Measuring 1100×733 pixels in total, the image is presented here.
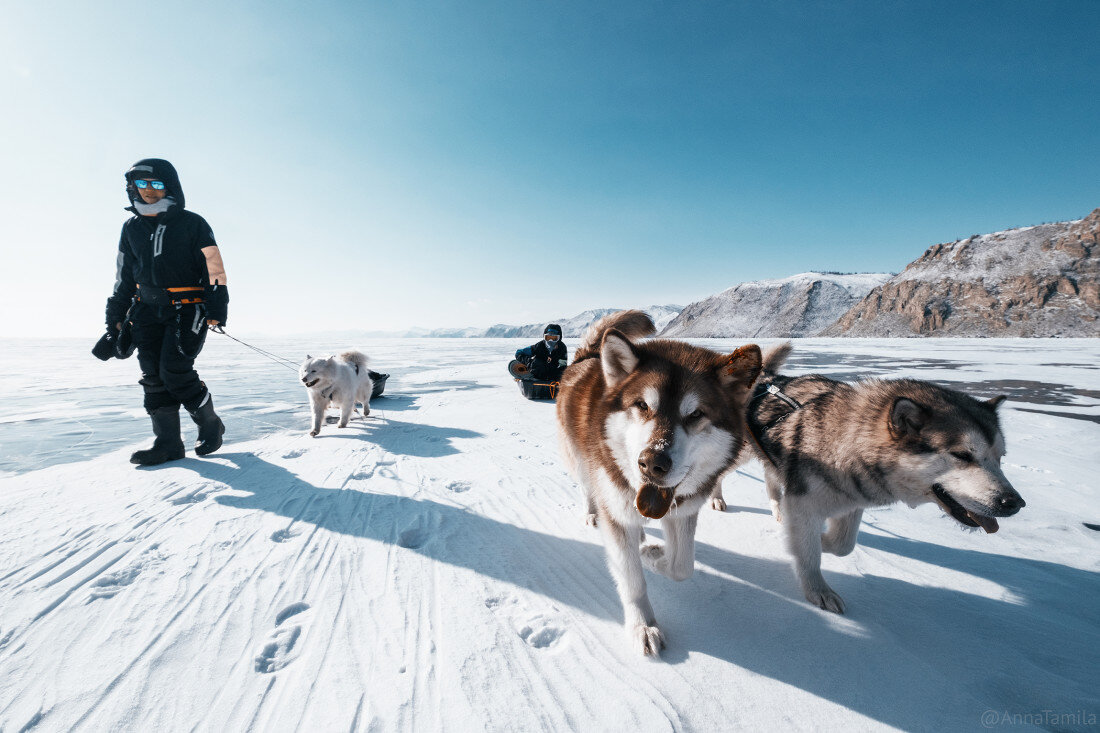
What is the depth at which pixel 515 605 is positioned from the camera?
2.11 meters

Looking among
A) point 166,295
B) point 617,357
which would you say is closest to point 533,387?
point 166,295

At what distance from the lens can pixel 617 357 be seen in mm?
2211

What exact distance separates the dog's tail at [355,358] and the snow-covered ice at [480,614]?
327 centimetres

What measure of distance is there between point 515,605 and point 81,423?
830cm

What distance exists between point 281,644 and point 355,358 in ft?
20.0

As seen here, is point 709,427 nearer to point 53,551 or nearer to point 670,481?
point 670,481

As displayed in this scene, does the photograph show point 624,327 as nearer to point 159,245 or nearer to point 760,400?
point 760,400

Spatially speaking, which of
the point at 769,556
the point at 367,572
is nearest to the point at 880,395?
the point at 769,556

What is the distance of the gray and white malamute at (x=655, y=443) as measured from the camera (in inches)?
71.7

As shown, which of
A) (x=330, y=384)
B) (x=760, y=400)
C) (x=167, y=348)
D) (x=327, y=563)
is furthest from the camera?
(x=330, y=384)

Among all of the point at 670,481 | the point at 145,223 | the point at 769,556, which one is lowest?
the point at 769,556

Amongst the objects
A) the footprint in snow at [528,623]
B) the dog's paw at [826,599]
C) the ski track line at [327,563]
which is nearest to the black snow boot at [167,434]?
the ski track line at [327,563]

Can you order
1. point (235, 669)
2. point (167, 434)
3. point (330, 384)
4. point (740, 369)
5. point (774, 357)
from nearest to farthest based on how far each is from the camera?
point (235, 669), point (740, 369), point (774, 357), point (167, 434), point (330, 384)

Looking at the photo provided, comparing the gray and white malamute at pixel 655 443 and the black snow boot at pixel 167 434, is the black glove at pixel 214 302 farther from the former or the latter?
the gray and white malamute at pixel 655 443
